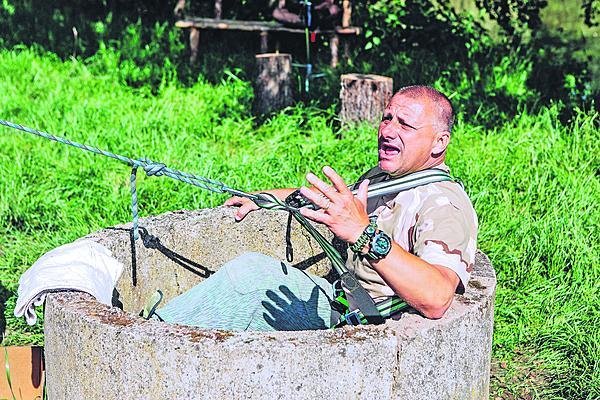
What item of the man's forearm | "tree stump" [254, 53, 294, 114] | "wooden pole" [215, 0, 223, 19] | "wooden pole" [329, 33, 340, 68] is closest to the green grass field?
"tree stump" [254, 53, 294, 114]

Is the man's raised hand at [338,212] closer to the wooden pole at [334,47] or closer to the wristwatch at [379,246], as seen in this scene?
the wristwatch at [379,246]

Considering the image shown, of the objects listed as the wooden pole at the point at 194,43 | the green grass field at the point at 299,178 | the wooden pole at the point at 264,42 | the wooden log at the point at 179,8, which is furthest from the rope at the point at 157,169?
the wooden log at the point at 179,8

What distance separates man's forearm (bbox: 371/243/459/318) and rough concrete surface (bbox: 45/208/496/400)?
4 centimetres

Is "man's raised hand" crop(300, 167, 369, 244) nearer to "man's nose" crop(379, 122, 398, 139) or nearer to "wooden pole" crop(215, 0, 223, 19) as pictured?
"man's nose" crop(379, 122, 398, 139)

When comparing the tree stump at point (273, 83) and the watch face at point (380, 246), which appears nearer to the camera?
the watch face at point (380, 246)

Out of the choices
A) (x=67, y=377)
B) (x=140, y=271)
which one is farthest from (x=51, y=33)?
(x=67, y=377)

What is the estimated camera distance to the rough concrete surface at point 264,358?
2.31 metres

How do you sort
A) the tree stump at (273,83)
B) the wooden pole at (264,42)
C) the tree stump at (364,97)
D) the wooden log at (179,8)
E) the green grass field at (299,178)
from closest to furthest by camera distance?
the green grass field at (299,178), the tree stump at (364,97), the tree stump at (273,83), the wooden pole at (264,42), the wooden log at (179,8)

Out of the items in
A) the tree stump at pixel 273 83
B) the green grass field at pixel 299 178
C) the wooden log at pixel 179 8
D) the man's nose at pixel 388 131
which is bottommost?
the green grass field at pixel 299 178

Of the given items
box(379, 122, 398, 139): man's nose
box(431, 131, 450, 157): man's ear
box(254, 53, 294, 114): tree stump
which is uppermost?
box(379, 122, 398, 139): man's nose

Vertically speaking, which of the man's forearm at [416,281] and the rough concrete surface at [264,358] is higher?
the man's forearm at [416,281]

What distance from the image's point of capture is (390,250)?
7.99 ft

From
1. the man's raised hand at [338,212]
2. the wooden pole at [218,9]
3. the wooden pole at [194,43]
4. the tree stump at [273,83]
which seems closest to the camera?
the man's raised hand at [338,212]

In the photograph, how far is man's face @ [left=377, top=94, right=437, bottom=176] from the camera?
2.86 metres
